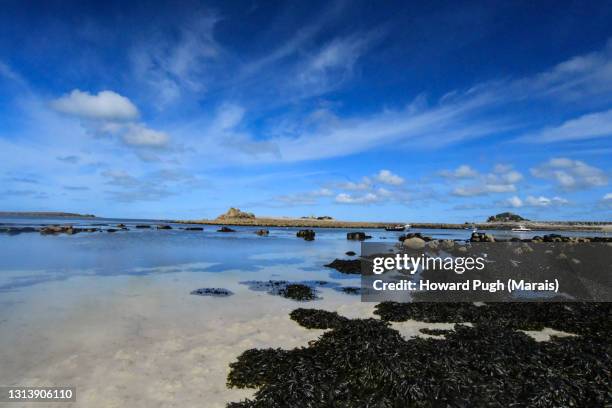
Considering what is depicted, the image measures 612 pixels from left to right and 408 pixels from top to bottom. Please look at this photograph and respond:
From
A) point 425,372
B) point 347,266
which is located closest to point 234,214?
point 347,266

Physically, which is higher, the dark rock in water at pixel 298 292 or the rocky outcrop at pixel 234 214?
the rocky outcrop at pixel 234 214

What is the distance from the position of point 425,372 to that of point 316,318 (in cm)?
424

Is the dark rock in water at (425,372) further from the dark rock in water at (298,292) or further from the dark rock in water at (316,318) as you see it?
the dark rock in water at (298,292)

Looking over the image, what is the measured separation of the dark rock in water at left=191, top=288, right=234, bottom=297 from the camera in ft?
42.6

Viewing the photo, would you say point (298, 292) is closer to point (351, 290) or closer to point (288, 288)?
point (288, 288)

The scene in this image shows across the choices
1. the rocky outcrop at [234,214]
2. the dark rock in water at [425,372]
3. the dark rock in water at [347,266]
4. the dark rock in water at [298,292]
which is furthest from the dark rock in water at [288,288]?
the rocky outcrop at [234,214]

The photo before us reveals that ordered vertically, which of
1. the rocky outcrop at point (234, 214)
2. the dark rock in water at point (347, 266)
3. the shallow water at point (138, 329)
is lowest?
the shallow water at point (138, 329)

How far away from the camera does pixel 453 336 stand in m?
8.28

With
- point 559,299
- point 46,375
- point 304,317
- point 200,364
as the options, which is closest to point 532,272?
point 559,299

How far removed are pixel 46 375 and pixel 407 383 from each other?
6.37 metres

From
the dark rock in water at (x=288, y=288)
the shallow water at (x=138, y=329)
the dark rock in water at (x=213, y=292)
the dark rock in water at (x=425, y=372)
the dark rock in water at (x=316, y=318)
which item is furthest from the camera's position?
the dark rock in water at (x=288, y=288)

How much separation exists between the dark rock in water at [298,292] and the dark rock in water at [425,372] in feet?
15.4

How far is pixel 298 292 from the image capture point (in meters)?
13.5

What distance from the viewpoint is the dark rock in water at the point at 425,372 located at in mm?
5375
